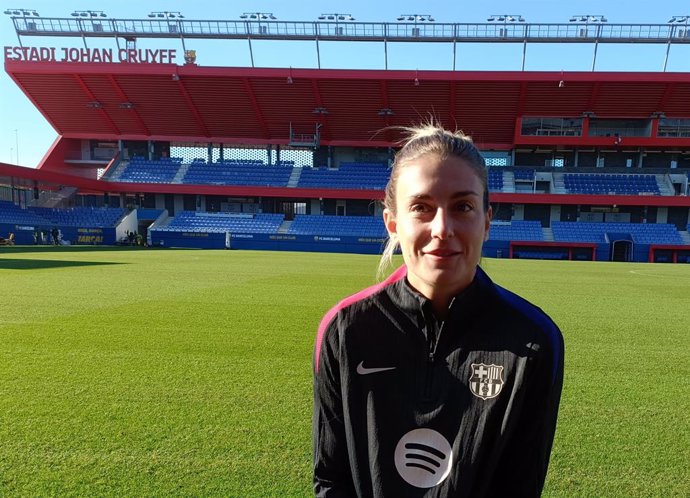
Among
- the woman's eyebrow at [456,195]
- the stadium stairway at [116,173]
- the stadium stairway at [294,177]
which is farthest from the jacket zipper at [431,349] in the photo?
the stadium stairway at [116,173]

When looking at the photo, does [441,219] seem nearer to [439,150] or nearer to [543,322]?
[439,150]

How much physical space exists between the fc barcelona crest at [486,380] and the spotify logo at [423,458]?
207 mm

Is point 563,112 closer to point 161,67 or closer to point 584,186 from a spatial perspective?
point 584,186

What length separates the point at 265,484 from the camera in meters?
2.30

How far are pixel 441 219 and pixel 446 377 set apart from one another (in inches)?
22.0

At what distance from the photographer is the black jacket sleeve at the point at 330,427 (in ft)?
5.07

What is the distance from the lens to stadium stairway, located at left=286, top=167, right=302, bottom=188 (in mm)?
38044

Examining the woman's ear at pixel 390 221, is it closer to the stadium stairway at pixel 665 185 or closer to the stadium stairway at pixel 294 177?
the stadium stairway at pixel 294 177

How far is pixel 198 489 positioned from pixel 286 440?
0.67m

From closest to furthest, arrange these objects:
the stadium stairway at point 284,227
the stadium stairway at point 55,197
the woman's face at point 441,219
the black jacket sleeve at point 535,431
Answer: the woman's face at point 441,219, the black jacket sleeve at point 535,431, the stadium stairway at point 284,227, the stadium stairway at point 55,197

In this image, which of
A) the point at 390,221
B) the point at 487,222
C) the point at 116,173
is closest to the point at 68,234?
the point at 116,173

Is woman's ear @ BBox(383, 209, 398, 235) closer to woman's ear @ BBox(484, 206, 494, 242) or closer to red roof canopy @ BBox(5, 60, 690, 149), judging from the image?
woman's ear @ BBox(484, 206, 494, 242)

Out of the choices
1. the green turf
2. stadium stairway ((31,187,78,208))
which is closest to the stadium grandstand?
stadium stairway ((31,187,78,208))

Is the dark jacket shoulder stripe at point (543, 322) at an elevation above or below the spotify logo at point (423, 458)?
above
